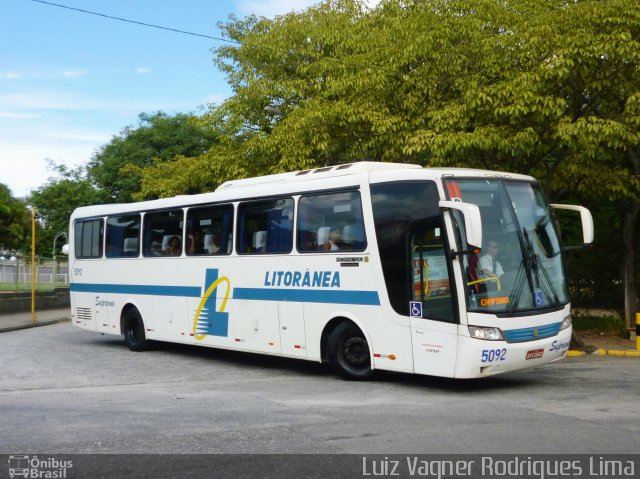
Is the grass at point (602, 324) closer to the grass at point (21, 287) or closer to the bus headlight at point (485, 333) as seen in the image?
the bus headlight at point (485, 333)

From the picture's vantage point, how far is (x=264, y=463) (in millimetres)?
6754

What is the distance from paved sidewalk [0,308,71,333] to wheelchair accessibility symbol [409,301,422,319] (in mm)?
15689

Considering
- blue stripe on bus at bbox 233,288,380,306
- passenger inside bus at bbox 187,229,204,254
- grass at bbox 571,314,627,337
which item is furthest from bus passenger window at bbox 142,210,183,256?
grass at bbox 571,314,627,337

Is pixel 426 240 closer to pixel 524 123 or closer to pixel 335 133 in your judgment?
pixel 524 123


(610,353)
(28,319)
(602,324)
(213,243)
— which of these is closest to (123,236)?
(213,243)

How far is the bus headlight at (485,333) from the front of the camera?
10406 millimetres

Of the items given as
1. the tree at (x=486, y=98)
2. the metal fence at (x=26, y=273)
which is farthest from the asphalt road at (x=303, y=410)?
the metal fence at (x=26, y=273)

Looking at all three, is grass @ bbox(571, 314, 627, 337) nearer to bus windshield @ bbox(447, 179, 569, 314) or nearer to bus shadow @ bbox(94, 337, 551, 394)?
bus shadow @ bbox(94, 337, 551, 394)

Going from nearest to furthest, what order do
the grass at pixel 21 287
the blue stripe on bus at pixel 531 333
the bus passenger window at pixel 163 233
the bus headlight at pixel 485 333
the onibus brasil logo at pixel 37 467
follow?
the onibus brasil logo at pixel 37 467, the bus headlight at pixel 485 333, the blue stripe on bus at pixel 531 333, the bus passenger window at pixel 163 233, the grass at pixel 21 287

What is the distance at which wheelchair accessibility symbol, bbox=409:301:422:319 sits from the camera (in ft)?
36.2

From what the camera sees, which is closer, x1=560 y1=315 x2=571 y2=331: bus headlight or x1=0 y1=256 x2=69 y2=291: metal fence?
x1=560 y1=315 x2=571 y2=331: bus headlight

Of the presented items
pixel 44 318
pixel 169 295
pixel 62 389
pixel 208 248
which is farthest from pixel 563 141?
pixel 44 318

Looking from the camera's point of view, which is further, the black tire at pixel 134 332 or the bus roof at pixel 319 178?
the black tire at pixel 134 332

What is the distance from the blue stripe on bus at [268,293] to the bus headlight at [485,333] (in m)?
1.67
